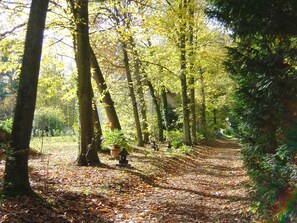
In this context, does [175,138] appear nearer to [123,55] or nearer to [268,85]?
[123,55]

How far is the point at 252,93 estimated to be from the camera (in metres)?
5.73

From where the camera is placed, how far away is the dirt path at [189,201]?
632 centimetres

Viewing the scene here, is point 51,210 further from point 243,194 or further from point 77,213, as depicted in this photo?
point 243,194

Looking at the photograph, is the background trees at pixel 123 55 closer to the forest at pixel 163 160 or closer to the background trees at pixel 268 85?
the forest at pixel 163 160

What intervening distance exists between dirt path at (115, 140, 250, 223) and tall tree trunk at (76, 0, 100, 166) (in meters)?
2.32

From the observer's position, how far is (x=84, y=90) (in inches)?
401

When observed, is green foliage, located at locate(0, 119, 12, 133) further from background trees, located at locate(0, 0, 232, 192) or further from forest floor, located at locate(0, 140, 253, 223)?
forest floor, located at locate(0, 140, 253, 223)

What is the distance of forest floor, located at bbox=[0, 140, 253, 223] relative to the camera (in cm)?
562

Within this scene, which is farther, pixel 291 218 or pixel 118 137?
pixel 118 137

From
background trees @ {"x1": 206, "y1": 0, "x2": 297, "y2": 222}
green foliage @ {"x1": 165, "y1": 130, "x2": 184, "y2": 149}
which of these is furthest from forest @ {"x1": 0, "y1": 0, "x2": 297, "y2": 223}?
green foliage @ {"x1": 165, "y1": 130, "x2": 184, "y2": 149}

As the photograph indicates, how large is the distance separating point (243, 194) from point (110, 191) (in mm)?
3356

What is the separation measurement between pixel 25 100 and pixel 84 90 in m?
4.71

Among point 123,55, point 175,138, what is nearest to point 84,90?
point 123,55

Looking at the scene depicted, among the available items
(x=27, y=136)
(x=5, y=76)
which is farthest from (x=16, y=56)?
(x=5, y=76)
